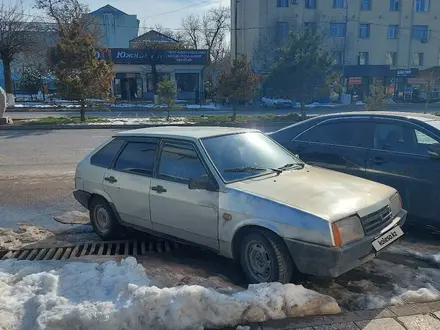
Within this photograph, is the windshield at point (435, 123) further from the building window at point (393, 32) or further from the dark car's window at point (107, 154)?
the building window at point (393, 32)

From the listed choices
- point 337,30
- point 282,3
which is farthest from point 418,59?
point 282,3

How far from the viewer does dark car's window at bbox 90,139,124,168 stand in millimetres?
4891

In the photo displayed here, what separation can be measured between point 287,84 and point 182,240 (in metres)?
21.8

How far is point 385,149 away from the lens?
505cm

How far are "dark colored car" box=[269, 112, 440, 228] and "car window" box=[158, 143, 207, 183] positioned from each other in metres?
2.31

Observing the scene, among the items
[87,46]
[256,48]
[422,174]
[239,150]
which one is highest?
[256,48]

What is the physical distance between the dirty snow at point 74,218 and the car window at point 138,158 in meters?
1.49

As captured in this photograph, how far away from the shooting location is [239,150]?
13.8 ft

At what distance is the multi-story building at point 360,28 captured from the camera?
44.7m

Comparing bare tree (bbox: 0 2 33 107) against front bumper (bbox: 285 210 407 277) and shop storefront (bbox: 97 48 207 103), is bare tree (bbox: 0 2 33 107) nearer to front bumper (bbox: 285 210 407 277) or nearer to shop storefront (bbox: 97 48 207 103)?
shop storefront (bbox: 97 48 207 103)

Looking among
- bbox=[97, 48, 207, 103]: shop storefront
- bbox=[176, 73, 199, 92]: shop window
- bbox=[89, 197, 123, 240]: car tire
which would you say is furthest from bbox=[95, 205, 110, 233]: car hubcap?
bbox=[176, 73, 199, 92]: shop window

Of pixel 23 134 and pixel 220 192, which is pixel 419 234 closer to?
pixel 220 192

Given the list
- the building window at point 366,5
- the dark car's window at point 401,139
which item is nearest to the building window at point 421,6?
the building window at point 366,5

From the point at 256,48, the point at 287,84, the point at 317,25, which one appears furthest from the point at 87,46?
the point at 317,25
